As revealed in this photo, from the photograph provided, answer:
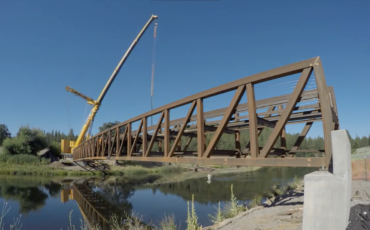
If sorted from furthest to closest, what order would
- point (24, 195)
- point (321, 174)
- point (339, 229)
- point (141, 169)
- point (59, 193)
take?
point (141, 169), point (59, 193), point (24, 195), point (321, 174), point (339, 229)

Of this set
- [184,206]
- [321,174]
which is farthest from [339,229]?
[184,206]

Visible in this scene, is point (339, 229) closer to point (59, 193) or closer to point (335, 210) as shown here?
point (335, 210)

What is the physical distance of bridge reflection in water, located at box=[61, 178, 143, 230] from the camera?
43.4ft

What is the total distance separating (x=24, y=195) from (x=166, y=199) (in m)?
12.0

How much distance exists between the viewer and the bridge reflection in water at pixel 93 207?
43.4 ft

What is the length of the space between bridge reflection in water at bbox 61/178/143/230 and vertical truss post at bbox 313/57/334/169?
8361 mm

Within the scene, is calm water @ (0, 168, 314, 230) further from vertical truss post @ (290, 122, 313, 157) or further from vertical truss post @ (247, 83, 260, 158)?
vertical truss post @ (247, 83, 260, 158)

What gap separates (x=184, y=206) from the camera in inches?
642

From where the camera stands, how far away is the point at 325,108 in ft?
15.3

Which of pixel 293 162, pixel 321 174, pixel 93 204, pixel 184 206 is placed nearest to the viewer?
pixel 321 174

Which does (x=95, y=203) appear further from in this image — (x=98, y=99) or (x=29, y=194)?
(x=98, y=99)

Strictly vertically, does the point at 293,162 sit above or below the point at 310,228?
above

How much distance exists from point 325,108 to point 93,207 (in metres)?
16.7

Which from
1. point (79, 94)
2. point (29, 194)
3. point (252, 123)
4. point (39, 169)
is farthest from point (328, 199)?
point (79, 94)
